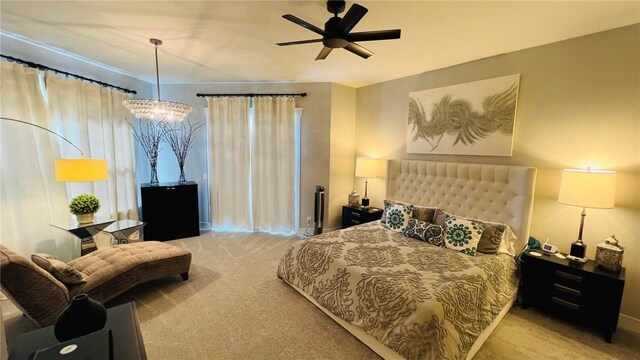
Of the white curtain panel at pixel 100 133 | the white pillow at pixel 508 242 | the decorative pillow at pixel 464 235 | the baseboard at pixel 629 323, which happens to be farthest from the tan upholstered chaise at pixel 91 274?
the baseboard at pixel 629 323

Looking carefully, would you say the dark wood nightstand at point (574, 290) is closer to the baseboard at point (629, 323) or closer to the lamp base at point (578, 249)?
the lamp base at point (578, 249)

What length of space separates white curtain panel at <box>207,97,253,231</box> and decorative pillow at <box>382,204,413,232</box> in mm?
2632

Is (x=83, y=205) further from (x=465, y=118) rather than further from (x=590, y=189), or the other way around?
(x=590, y=189)

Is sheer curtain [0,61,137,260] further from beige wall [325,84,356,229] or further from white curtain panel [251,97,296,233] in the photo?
beige wall [325,84,356,229]

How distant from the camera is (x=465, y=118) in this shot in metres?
3.34

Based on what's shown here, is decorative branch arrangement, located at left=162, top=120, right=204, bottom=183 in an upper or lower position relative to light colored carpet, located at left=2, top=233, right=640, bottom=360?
upper

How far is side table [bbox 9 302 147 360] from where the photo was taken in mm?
1312

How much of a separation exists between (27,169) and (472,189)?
5.18 metres

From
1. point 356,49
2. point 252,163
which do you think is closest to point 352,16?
point 356,49

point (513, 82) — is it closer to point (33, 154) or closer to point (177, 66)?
point (177, 66)

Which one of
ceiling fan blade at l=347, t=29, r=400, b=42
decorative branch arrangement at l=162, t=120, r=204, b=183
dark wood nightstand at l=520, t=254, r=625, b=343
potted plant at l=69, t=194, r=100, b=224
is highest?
ceiling fan blade at l=347, t=29, r=400, b=42

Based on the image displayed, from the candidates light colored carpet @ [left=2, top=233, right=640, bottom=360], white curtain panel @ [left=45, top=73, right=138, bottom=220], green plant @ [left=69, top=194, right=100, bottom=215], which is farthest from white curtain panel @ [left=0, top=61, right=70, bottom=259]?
light colored carpet @ [left=2, top=233, right=640, bottom=360]

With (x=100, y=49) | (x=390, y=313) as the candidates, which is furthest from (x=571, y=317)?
(x=100, y=49)

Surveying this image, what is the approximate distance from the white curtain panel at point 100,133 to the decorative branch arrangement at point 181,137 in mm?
564
